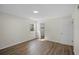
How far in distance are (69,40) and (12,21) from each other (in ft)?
8.45

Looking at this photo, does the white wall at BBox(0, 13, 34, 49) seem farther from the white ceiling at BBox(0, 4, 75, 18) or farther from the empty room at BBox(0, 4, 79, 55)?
the white ceiling at BBox(0, 4, 75, 18)

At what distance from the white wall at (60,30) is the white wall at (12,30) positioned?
3.85 ft

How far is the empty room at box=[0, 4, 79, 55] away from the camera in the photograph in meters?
2.99

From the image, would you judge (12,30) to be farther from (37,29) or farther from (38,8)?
(37,29)

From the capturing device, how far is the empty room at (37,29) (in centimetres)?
299

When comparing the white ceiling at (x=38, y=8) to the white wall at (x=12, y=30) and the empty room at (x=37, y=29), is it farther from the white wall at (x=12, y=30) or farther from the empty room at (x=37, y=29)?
the white wall at (x=12, y=30)

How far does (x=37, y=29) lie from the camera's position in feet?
19.6

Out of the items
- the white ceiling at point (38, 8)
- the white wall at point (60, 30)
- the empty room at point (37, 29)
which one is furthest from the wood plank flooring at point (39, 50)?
the white ceiling at point (38, 8)

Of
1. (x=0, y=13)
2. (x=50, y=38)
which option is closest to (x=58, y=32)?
(x=50, y=38)

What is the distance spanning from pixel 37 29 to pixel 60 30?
1.85m

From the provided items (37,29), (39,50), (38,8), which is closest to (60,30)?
(39,50)
